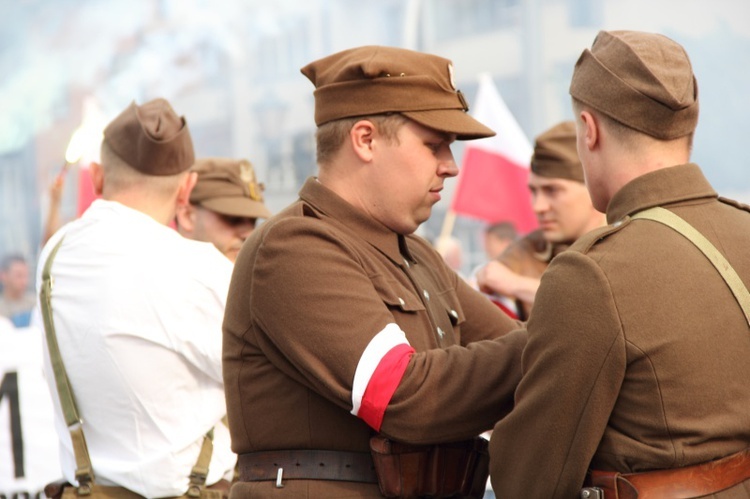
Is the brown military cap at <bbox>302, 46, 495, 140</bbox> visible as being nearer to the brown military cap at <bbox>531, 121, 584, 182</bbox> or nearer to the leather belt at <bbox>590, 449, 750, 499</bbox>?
the leather belt at <bbox>590, 449, 750, 499</bbox>

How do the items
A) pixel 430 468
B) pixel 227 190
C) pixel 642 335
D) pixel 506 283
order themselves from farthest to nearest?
pixel 227 190 → pixel 506 283 → pixel 430 468 → pixel 642 335

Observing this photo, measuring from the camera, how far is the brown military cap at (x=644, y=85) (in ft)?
8.52

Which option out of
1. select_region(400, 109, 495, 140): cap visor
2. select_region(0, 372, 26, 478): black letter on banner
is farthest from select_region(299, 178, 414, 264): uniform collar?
select_region(0, 372, 26, 478): black letter on banner

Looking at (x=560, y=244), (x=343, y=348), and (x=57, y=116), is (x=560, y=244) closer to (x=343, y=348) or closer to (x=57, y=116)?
(x=343, y=348)

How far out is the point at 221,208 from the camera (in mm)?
5152

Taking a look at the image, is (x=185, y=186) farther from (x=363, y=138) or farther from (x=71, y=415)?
(x=363, y=138)

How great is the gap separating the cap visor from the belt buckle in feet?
3.07

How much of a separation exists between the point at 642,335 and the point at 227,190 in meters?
3.06

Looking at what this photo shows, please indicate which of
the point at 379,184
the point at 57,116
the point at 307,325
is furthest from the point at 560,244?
the point at 57,116

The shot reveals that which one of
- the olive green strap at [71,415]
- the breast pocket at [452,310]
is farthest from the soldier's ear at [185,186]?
the breast pocket at [452,310]

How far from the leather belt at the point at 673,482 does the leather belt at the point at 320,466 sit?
23.7 inches

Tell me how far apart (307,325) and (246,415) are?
1.08ft

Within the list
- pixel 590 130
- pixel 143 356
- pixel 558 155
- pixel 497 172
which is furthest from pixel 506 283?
pixel 497 172

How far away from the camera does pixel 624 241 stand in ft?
8.46
